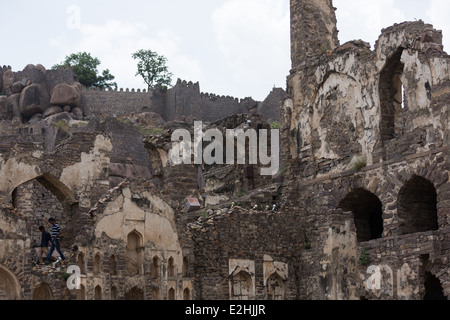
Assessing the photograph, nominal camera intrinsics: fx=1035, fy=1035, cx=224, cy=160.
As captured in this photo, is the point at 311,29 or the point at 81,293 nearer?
the point at 81,293

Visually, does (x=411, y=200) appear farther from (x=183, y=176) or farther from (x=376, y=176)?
(x=183, y=176)

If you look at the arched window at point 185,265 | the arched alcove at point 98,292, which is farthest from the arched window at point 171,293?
the arched alcove at point 98,292

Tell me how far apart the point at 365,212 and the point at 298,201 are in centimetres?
188

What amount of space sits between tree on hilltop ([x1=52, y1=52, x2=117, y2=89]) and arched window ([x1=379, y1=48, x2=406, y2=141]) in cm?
4559

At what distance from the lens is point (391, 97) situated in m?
28.1

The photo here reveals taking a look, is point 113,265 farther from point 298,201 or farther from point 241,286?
point 298,201

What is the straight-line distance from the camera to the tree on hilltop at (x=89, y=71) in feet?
236

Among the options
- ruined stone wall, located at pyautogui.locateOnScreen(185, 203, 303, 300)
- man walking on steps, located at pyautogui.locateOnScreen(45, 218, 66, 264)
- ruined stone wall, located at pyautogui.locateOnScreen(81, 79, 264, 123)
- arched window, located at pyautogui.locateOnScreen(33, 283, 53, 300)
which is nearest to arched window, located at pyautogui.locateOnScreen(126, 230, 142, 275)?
man walking on steps, located at pyautogui.locateOnScreen(45, 218, 66, 264)

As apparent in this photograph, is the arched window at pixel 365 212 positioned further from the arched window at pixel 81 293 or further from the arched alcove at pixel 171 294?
the arched window at pixel 81 293

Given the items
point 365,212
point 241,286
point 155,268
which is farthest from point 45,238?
point 365,212

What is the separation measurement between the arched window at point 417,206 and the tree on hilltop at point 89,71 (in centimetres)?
4724

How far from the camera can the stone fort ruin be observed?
74.2ft

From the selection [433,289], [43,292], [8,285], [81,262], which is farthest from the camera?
[433,289]
